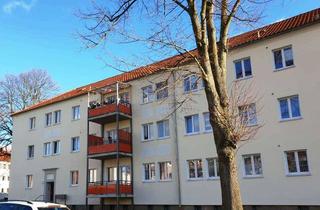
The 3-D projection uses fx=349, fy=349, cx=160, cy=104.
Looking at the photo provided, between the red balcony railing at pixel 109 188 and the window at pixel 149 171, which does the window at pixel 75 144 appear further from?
the window at pixel 149 171

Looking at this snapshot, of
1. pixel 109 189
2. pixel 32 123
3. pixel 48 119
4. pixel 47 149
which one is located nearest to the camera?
pixel 109 189

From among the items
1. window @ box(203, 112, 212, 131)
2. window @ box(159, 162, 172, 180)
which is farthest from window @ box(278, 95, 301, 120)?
window @ box(159, 162, 172, 180)

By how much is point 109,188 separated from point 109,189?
7 cm

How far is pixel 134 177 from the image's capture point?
78.6 ft

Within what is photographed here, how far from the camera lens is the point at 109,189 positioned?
76.0 feet

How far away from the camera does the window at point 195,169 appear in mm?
→ 20953

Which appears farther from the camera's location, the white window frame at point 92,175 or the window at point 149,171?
the white window frame at point 92,175

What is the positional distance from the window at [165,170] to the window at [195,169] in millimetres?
1516

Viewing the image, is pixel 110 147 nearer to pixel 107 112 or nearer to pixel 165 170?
pixel 107 112

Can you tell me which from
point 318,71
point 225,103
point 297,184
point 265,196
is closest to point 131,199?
point 265,196

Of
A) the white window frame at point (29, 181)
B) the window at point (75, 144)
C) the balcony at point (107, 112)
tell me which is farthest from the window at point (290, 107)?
the white window frame at point (29, 181)

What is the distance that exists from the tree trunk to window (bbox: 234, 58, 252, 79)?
41.6ft

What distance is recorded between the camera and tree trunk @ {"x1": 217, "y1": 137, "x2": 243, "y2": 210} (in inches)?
304

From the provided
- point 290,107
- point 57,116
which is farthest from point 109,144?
point 290,107
